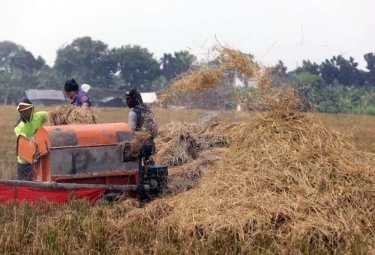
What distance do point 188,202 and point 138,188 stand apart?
1.20m

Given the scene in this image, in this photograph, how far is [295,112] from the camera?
21.6 feet

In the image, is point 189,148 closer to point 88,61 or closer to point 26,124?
point 26,124

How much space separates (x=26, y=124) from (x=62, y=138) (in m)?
1.28

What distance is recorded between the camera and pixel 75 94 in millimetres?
8438

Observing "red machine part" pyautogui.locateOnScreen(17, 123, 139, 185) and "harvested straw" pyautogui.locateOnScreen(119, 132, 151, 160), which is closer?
"red machine part" pyautogui.locateOnScreen(17, 123, 139, 185)

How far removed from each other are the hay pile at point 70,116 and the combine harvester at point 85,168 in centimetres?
65

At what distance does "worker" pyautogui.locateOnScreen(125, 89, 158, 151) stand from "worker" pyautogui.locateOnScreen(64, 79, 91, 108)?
107cm

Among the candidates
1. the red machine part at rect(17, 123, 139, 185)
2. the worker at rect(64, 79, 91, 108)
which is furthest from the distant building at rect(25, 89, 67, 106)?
the red machine part at rect(17, 123, 139, 185)

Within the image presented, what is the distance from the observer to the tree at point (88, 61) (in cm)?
7019

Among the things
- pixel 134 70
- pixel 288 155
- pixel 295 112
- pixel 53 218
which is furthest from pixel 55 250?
pixel 134 70

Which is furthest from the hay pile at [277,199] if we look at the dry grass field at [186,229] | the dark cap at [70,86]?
the dark cap at [70,86]

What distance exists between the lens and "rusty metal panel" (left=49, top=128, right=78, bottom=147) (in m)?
6.52

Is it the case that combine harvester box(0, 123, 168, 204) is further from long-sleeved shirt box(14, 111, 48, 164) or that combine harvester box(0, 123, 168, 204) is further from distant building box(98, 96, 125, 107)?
distant building box(98, 96, 125, 107)

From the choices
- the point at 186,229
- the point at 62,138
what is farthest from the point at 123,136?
the point at 186,229
